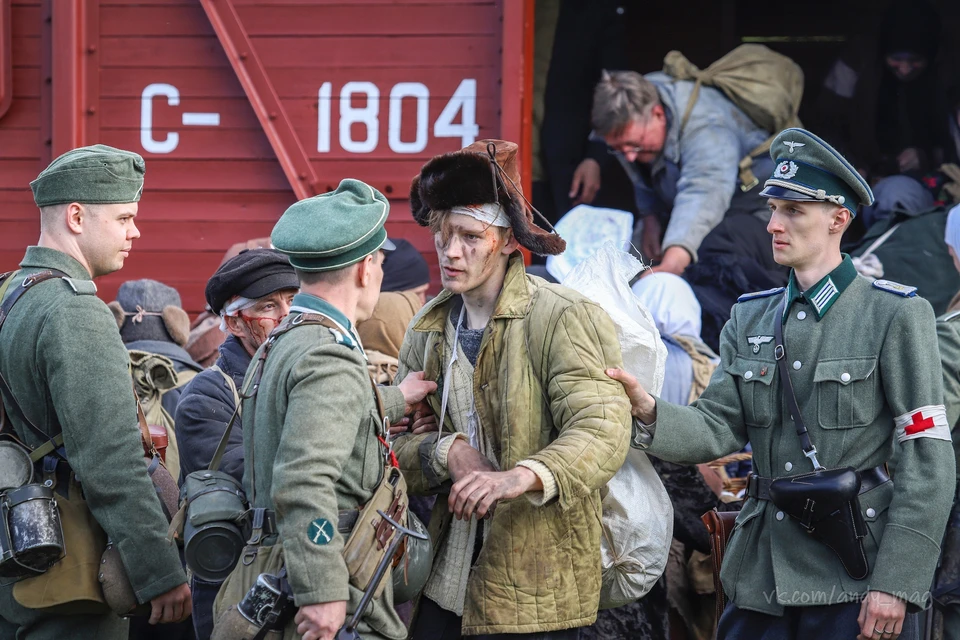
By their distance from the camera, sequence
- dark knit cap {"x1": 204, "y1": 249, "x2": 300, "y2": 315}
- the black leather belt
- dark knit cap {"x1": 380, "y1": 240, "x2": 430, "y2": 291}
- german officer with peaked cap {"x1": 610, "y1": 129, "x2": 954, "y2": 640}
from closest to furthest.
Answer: german officer with peaked cap {"x1": 610, "y1": 129, "x2": 954, "y2": 640} < the black leather belt < dark knit cap {"x1": 204, "y1": 249, "x2": 300, "y2": 315} < dark knit cap {"x1": 380, "y1": 240, "x2": 430, "y2": 291}

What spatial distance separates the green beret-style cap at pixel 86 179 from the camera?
3188mm

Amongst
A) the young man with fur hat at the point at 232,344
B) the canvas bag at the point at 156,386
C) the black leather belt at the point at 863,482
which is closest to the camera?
the black leather belt at the point at 863,482

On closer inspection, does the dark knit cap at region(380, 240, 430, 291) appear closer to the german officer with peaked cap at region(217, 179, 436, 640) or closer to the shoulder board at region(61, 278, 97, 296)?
the shoulder board at region(61, 278, 97, 296)

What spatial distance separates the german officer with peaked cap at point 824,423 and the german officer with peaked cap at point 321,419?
0.85 metres

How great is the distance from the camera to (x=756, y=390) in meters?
3.20

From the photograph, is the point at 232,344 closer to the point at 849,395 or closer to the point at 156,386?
the point at 156,386

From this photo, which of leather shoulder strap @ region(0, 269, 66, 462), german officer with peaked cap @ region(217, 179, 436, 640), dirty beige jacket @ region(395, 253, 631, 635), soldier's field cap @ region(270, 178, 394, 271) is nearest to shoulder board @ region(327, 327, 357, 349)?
german officer with peaked cap @ region(217, 179, 436, 640)

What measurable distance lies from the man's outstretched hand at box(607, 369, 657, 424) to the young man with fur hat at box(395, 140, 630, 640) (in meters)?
0.06

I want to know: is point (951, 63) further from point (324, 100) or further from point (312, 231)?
point (312, 231)

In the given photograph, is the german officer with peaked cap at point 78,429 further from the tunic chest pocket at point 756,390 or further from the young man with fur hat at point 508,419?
the tunic chest pocket at point 756,390

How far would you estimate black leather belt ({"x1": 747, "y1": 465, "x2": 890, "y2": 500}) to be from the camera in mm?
2982

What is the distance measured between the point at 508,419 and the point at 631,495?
1.70 ft

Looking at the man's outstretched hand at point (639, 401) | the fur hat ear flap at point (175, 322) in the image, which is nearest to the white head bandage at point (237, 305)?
the man's outstretched hand at point (639, 401)

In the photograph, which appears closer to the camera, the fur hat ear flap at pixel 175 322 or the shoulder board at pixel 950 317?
the shoulder board at pixel 950 317
